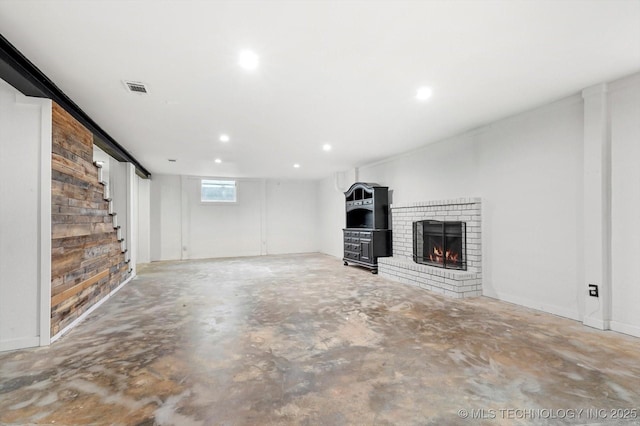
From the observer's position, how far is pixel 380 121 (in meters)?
4.06

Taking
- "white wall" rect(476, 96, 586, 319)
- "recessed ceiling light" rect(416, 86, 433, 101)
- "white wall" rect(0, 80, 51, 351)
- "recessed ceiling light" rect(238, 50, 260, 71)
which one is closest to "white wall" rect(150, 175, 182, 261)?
"white wall" rect(0, 80, 51, 351)

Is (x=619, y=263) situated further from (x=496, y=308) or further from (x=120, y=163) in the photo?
(x=120, y=163)

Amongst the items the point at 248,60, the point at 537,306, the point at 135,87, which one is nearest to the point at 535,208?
the point at 537,306

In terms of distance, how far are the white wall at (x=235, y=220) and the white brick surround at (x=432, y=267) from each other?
4.60 metres

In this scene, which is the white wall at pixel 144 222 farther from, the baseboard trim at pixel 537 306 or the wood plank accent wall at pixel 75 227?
the baseboard trim at pixel 537 306

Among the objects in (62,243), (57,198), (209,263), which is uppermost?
(57,198)

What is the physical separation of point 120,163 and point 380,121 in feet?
16.8

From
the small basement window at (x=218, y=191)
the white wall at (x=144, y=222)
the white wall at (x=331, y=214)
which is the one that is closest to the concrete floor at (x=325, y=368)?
the white wall at (x=144, y=222)

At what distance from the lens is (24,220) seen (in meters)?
2.68

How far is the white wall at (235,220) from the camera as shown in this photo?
28.1ft

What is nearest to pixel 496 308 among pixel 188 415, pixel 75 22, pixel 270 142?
pixel 188 415

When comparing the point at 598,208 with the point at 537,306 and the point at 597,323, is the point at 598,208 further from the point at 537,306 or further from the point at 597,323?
the point at 537,306

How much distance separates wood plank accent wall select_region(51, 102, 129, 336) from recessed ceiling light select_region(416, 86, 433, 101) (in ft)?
12.2

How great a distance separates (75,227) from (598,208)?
18.7 feet
